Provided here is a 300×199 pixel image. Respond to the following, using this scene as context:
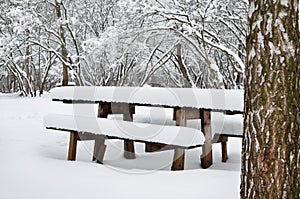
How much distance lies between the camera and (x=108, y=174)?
4.06 meters

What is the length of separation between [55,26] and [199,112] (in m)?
9.67

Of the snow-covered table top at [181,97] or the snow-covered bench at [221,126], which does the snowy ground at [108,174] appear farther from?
the snow-covered table top at [181,97]

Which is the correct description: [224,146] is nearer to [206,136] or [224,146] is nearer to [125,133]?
[206,136]

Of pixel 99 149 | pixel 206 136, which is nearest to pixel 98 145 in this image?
pixel 99 149

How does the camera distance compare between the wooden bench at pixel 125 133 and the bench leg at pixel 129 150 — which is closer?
the wooden bench at pixel 125 133

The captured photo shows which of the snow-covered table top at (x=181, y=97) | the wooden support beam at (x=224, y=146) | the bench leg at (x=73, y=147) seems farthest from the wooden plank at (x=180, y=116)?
the bench leg at (x=73, y=147)

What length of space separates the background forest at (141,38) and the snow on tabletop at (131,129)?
4457mm

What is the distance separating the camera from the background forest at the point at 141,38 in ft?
29.1

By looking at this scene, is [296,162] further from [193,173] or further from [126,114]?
[126,114]

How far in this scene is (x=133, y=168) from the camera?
14.6 ft

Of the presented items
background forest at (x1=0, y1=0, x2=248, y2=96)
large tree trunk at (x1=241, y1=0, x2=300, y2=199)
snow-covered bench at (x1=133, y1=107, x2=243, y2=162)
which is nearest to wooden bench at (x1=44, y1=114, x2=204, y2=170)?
snow-covered bench at (x1=133, y1=107, x2=243, y2=162)

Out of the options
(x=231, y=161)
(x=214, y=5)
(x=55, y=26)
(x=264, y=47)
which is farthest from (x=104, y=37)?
(x=264, y=47)

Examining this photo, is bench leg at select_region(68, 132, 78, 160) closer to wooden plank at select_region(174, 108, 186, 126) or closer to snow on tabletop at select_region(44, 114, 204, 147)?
snow on tabletop at select_region(44, 114, 204, 147)

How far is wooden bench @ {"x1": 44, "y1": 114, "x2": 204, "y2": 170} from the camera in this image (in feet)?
12.6
